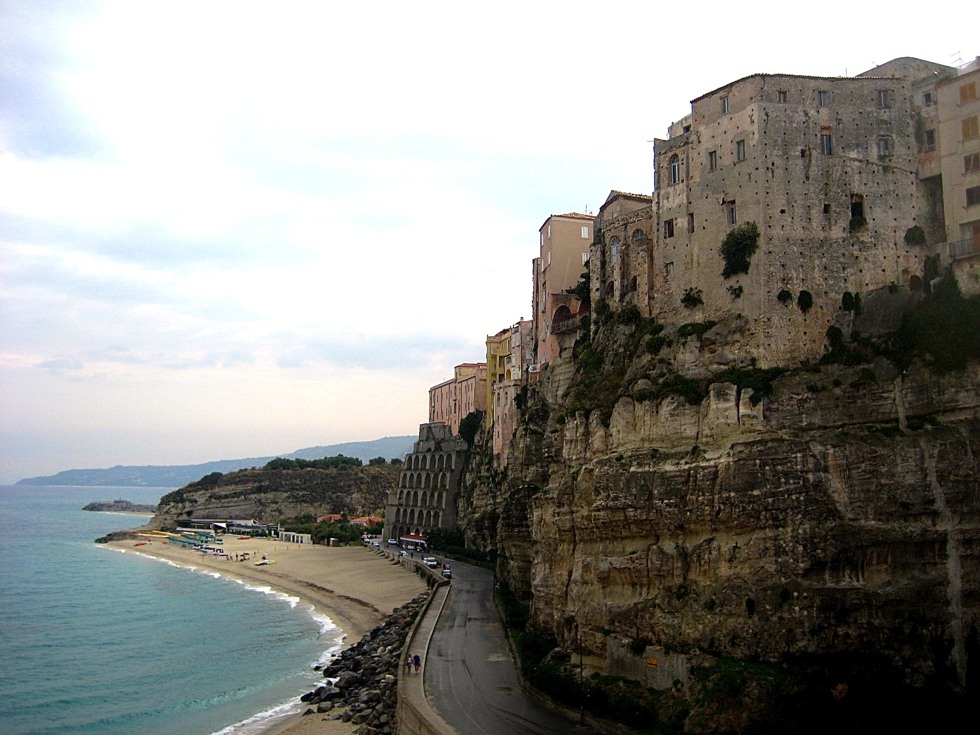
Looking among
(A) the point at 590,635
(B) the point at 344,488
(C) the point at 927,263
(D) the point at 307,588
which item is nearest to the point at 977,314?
(C) the point at 927,263

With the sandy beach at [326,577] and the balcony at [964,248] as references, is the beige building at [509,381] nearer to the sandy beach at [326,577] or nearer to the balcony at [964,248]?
the sandy beach at [326,577]

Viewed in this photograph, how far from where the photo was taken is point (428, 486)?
100625 millimetres

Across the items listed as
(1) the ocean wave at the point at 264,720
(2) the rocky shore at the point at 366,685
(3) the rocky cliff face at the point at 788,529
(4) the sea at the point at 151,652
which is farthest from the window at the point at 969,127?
(4) the sea at the point at 151,652

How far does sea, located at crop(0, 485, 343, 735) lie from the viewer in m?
41.1

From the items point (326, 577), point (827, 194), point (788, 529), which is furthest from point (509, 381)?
point (788, 529)

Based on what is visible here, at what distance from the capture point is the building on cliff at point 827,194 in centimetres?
3503

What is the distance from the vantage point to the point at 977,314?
103 ft

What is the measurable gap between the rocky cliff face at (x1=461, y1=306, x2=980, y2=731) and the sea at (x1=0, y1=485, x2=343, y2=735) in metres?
18.3

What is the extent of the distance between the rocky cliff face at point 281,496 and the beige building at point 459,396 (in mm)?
34063

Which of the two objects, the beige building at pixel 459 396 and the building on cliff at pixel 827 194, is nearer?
the building on cliff at pixel 827 194

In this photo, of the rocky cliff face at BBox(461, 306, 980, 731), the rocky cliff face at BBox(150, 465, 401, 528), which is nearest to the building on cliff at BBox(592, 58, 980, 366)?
the rocky cliff face at BBox(461, 306, 980, 731)

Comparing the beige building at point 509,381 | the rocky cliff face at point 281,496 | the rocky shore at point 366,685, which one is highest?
the beige building at point 509,381

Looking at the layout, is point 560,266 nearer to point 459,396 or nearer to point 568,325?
point 568,325

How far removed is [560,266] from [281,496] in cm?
9611
